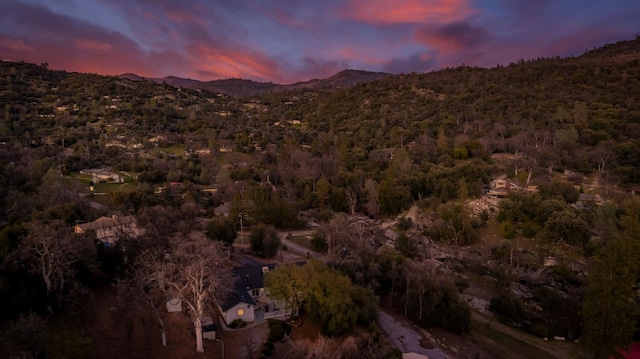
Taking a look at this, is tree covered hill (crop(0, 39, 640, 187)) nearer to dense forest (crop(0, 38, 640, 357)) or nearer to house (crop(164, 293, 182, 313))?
dense forest (crop(0, 38, 640, 357))

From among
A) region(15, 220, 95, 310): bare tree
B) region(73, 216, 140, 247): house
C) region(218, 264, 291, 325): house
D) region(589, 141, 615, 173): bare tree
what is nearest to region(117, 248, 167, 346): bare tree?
region(15, 220, 95, 310): bare tree

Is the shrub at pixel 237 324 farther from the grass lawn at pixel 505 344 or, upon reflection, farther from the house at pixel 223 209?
the house at pixel 223 209

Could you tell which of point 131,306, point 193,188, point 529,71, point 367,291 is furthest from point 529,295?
point 529,71

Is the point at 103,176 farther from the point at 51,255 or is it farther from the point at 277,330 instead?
the point at 277,330

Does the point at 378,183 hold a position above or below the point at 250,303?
above

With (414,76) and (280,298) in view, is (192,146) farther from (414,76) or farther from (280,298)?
(414,76)

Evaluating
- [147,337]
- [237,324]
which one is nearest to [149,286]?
[147,337]
